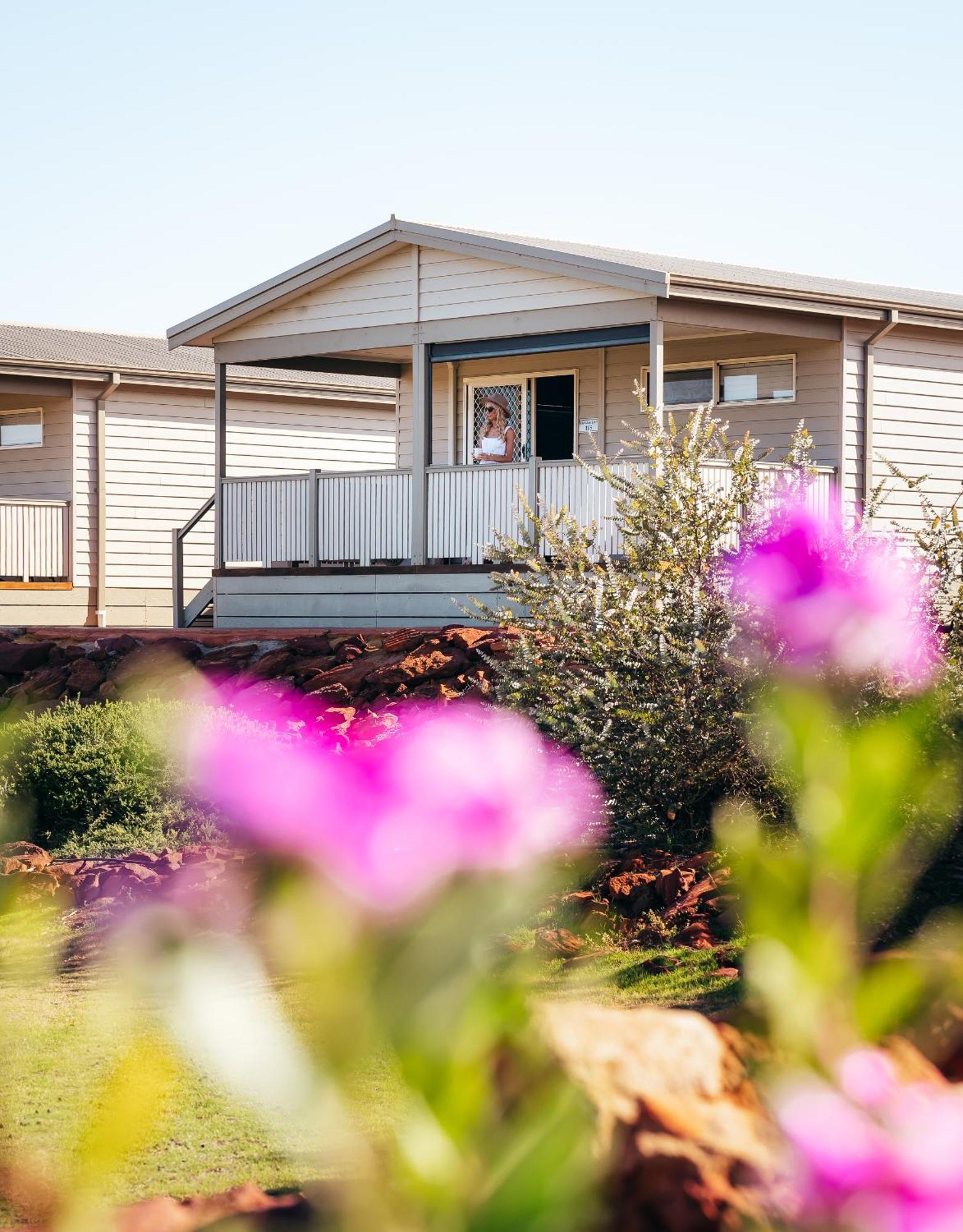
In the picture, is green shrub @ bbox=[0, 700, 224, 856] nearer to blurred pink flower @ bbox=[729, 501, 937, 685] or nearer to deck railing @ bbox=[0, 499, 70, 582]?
blurred pink flower @ bbox=[729, 501, 937, 685]

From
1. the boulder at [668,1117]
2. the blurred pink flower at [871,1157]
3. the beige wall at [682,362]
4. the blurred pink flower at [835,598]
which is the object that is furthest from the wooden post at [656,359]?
the blurred pink flower at [871,1157]

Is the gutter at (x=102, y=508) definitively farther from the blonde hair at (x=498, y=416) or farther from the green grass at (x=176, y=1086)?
the green grass at (x=176, y=1086)

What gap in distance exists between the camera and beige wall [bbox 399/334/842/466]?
17.4 m

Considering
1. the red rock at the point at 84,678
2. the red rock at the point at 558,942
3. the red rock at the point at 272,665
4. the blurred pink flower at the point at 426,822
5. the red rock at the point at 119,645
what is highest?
the blurred pink flower at the point at 426,822

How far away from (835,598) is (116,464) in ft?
52.0

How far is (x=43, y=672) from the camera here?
15039mm

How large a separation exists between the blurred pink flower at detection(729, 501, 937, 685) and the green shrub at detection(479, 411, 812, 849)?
27 cm

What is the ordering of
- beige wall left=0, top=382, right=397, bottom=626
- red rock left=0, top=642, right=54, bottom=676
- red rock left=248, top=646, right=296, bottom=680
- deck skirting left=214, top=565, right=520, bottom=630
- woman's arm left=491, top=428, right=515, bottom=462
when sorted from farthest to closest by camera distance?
beige wall left=0, top=382, right=397, bottom=626 < woman's arm left=491, top=428, right=515, bottom=462 < deck skirting left=214, top=565, right=520, bottom=630 < red rock left=0, top=642, right=54, bottom=676 < red rock left=248, top=646, right=296, bottom=680

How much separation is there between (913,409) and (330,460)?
33.0 ft

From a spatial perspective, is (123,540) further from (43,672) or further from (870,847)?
(870,847)

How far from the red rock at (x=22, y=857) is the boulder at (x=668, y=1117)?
770cm

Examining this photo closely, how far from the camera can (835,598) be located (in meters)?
8.76

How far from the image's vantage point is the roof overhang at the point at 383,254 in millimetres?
15102

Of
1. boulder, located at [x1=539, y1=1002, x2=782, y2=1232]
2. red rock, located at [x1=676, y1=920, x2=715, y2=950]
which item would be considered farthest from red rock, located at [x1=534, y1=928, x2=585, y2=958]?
boulder, located at [x1=539, y1=1002, x2=782, y2=1232]
